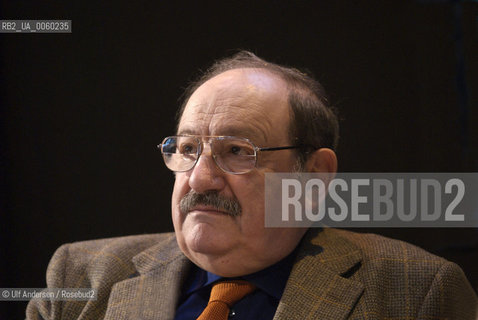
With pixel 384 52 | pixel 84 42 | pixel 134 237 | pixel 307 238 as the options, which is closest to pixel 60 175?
pixel 134 237

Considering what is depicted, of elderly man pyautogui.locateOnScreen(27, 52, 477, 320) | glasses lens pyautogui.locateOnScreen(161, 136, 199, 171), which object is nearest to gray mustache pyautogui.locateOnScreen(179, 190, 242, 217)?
elderly man pyautogui.locateOnScreen(27, 52, 477, 320)

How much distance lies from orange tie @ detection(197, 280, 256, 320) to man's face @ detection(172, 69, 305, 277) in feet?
0.15

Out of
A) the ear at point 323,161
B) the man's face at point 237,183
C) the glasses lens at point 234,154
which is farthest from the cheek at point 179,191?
the ear at point 323,161

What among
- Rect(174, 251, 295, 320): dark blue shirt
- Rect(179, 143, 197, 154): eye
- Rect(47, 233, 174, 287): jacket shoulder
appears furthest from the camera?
Rect(47, 233, 174, 287): jacket shoulder

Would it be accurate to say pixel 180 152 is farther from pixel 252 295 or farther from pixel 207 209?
pixel 252 295

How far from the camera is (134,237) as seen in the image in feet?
6.71

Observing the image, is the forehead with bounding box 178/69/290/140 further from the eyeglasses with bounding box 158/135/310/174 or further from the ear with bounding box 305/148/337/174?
the ear with bounding box 305/148/337/174

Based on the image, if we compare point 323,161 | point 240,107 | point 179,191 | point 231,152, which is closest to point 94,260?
point 179,191

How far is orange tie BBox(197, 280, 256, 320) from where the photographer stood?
5.44ft

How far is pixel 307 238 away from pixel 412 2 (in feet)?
2.80

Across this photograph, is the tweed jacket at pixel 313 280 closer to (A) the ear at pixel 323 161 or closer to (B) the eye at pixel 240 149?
(A) the ear at pixel 323 161

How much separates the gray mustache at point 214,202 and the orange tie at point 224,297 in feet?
0.84

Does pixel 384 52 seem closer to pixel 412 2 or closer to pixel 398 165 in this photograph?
pixel 412 2

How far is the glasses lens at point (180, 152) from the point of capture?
69.2 inches
